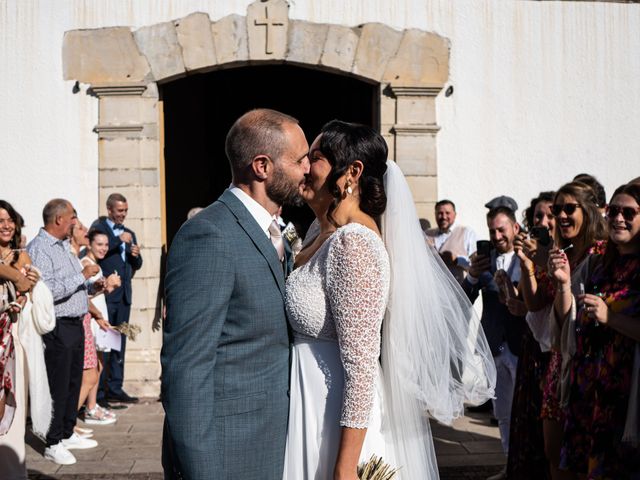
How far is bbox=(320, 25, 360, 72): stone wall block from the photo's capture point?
331 inches

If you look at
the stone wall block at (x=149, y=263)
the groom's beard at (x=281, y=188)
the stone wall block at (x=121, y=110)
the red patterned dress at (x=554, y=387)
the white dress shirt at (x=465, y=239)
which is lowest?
the red patterned dress at (x=554, y=387)

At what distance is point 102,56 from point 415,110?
3.38 meters

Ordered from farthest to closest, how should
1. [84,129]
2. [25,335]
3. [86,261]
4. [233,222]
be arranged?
1. [84,129]
2. [86,261]
3. [25,335]
4. [233,222]

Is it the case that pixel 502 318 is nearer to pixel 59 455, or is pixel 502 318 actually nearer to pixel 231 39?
pixel 59 455

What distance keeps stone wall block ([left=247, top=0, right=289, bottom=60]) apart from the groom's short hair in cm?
595

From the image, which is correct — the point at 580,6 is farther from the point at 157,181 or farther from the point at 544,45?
the point at 157,181

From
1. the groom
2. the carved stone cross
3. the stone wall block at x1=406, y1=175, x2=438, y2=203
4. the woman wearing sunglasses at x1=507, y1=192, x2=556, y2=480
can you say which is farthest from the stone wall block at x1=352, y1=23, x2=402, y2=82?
the groom

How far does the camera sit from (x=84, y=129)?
836cm

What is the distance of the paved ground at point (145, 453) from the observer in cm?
559

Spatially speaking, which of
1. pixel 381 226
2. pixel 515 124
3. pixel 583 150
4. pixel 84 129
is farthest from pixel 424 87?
pixel 381 226

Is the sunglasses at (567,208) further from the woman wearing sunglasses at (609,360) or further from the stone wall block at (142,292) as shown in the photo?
the stone wall block at (142,292)

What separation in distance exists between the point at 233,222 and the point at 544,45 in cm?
709

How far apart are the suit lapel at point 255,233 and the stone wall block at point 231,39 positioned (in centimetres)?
608

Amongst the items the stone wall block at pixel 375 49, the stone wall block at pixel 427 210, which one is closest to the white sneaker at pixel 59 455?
the stone wall block at pixel 427 210
